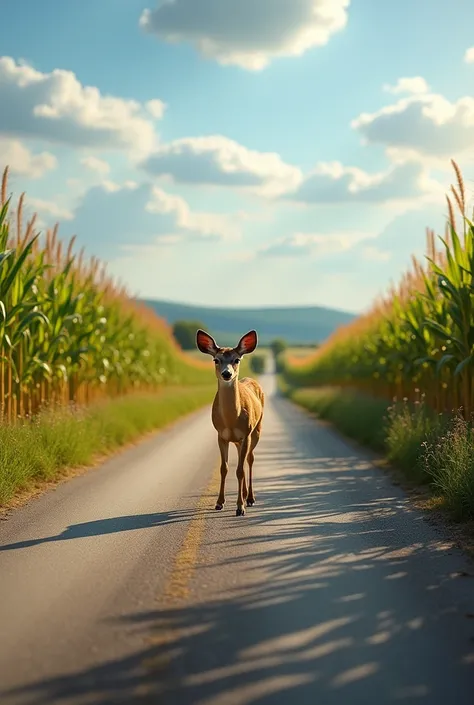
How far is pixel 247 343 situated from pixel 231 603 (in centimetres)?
526

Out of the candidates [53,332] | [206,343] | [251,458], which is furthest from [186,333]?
[206,343]

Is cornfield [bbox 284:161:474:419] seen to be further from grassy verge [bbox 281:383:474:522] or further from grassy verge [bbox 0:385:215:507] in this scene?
grassy verge [bbox 0:385:215:507]

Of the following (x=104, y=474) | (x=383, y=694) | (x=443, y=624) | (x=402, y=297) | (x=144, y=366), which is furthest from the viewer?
(x=144, y=366)

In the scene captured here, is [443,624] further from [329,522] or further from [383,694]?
[329,522]

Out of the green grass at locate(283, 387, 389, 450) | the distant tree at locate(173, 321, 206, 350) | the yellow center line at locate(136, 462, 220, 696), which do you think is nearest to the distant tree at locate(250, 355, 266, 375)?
the distant tree at locate(173, 321, 206, 350)

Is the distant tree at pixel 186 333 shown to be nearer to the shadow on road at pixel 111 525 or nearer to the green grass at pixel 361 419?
the green grass at pixel 361 419

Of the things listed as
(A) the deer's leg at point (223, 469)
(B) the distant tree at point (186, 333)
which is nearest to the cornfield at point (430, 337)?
(A) the deer's leg at point (223, 469)

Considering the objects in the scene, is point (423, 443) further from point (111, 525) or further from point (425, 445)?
point (111, 525)

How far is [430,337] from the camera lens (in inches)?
813

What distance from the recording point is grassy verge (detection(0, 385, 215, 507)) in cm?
1271

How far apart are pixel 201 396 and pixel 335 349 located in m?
8.29

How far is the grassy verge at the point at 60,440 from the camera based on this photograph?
12711 mm

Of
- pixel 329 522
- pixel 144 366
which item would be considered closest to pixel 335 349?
pixel 144 366

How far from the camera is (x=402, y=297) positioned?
27656mm
